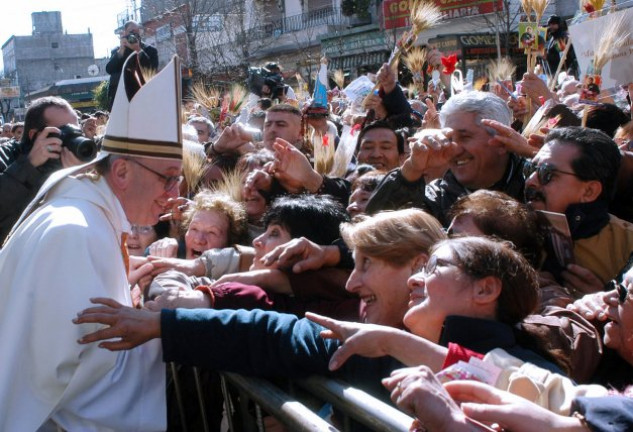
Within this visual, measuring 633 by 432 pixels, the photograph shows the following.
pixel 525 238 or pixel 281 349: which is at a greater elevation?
pixel 525 238

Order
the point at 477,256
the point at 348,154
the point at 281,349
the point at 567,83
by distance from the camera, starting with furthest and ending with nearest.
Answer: the point at 567,83
the point at 348,154
the point at 281,349
the point at 477,256

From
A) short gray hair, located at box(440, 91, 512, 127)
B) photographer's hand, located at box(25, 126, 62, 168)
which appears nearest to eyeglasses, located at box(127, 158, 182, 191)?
short gray hair, located at box(440, 91, 512, 127)

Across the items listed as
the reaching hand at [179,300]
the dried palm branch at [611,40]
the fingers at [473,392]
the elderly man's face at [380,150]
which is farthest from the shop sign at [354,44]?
the fingers at [473,392]

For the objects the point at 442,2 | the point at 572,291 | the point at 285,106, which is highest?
the point at 442,2

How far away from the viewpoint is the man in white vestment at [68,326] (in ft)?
7.25

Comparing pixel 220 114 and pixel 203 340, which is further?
pixel 220 114

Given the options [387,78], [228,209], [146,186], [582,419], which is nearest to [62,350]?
[146,186]

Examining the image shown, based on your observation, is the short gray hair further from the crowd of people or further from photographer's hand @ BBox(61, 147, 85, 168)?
photographer's hand @ BBox(61, 147, 85, 168)

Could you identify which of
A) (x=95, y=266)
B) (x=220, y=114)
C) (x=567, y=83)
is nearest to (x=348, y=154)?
(x=567, y=83)

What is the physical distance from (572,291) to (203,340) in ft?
4.77

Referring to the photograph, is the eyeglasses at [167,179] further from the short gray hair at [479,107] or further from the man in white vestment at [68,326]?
the short gray hair at [479,107]

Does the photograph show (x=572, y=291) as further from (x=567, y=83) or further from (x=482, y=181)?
(x=567, y=83)

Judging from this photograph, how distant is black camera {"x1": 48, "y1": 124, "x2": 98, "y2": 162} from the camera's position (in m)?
4.12

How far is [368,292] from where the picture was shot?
98.3 inches
